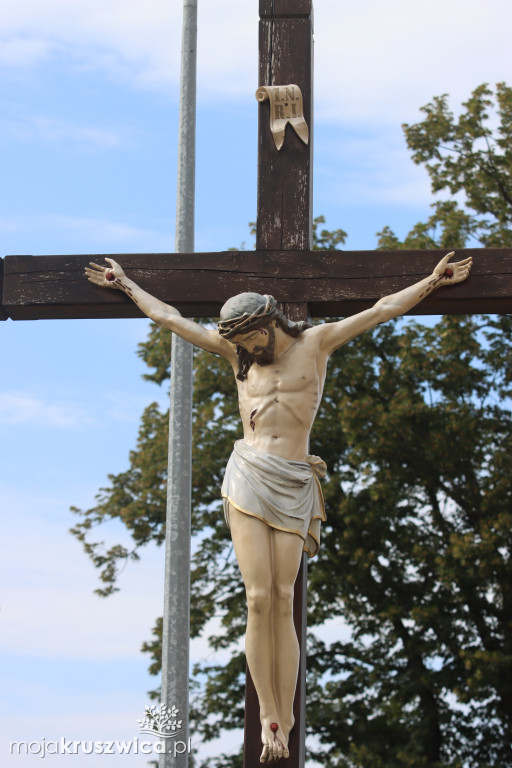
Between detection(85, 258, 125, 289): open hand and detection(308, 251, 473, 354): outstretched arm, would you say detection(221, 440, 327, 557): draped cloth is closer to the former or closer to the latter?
detection(308, 251, 473, 354): outstretched arm

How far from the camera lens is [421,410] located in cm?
1625

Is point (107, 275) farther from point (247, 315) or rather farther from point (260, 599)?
point (260, 599)

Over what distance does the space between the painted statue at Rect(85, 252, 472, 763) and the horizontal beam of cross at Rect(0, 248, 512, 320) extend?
0.12 meters

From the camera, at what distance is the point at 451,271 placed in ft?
20.9

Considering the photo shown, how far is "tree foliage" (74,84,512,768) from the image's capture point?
15.9 m

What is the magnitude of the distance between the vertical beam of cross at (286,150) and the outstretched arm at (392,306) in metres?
0.25

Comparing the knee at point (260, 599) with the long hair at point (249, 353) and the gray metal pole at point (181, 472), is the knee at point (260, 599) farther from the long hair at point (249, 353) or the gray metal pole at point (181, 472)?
the gray metal pole at point (181, 472)

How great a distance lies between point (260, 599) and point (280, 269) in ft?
5.24

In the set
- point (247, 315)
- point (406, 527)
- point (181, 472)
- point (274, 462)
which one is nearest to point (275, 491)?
point (274, 462)

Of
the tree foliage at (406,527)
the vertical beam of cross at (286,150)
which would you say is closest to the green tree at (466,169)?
the tree foliage at (406,527)

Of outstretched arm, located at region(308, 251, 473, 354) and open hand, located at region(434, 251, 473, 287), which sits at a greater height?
open hand, located at region(434, 251, 473, 287)

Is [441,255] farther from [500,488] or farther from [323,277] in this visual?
[500,488]

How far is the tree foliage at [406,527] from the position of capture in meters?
15.9

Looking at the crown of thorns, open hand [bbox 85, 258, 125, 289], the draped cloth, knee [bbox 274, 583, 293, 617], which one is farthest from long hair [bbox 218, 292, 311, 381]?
knee [bbox 274, 583, 293, 617]
